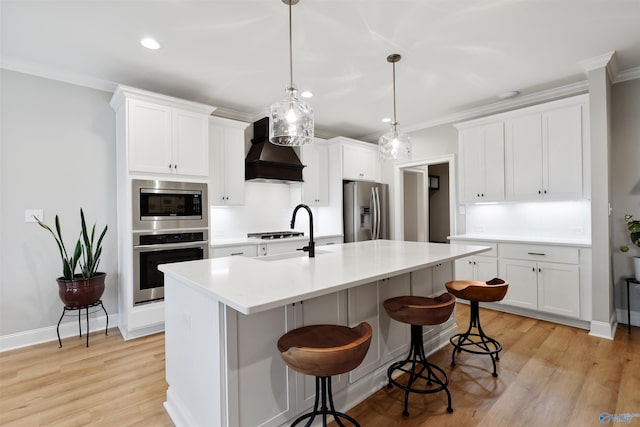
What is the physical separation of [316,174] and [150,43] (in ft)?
9.43

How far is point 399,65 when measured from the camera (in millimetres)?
3045

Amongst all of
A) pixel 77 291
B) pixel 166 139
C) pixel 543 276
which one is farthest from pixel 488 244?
pixel 77 291

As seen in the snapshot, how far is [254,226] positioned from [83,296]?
2.21m

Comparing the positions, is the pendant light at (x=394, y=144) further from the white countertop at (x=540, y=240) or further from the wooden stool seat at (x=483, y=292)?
the white countertop at (x=540, y=240)

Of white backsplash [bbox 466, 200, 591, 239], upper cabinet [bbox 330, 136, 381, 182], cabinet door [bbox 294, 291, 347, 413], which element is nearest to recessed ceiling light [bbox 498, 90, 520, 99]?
white backsplash [bbox 466, 200, 591, 239]

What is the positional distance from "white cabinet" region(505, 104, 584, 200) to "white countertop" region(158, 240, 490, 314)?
5.93 ft

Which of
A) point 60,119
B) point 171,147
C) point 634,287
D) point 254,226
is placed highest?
point 60,119

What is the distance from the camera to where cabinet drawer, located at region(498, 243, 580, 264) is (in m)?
3.26

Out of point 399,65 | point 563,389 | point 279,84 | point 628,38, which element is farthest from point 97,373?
point 628,38

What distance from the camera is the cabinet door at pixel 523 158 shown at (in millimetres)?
3639

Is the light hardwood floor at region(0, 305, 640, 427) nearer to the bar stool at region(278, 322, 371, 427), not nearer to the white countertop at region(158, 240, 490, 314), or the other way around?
the bar stool at region(278, 322, 371, 427)

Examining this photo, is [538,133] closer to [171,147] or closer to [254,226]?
[254,226]

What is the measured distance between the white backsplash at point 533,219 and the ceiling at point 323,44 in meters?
1.43

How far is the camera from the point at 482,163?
162 inches
